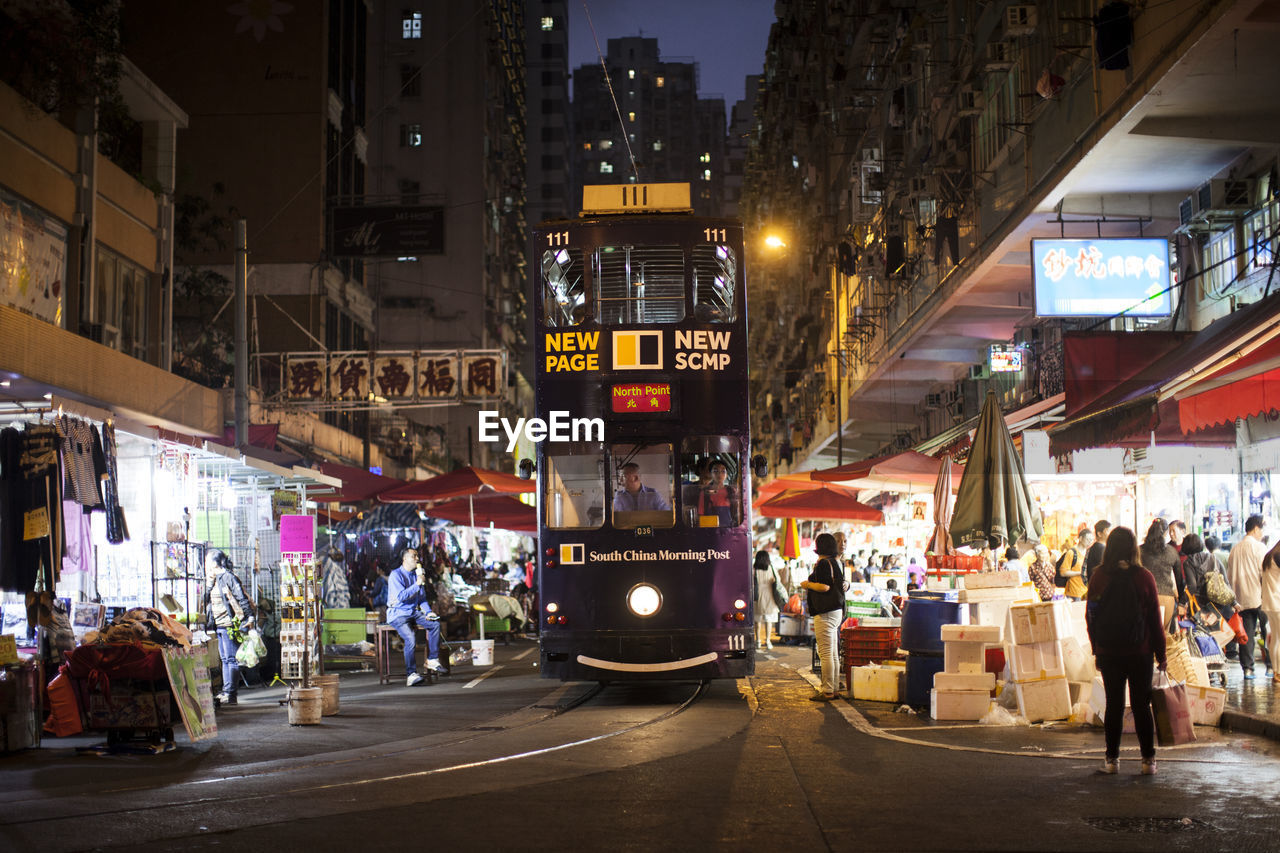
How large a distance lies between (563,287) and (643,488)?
2.50m

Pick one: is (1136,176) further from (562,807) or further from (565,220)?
(562,807)

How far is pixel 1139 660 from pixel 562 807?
4.32 meters

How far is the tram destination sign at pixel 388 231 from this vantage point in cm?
3678

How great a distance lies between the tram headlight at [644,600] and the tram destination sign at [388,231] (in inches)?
916

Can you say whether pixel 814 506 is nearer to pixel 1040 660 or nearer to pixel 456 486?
pixel 456 486

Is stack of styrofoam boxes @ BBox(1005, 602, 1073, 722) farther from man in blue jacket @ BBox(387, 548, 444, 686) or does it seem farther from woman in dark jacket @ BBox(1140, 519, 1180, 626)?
man in blue jacket @ BBox(387, 548, 444, 686)

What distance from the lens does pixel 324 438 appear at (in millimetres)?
39719

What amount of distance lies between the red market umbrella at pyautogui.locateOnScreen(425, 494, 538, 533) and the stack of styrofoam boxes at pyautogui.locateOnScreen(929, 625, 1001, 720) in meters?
14.9

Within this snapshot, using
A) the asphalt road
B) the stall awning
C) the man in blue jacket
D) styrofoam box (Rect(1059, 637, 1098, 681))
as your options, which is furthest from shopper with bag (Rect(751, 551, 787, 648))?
styrofoam box (Rect(1059, 637, 1098, 681))

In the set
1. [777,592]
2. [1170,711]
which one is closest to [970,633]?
[1170,711]

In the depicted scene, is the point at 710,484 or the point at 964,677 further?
the point at 710,484

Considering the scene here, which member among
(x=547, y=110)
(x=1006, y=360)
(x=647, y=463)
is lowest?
(x=647, y=463)

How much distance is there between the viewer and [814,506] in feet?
77.7

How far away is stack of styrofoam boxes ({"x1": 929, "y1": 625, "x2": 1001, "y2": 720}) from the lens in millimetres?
13344
